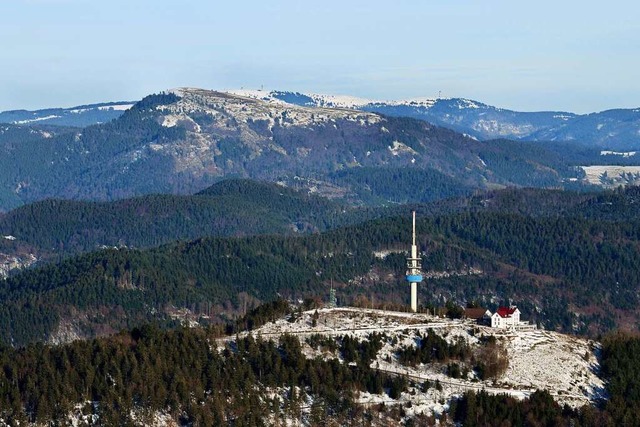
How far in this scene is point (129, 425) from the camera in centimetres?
14812

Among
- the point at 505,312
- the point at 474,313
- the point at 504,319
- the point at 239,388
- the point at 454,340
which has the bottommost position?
the point at 239,388

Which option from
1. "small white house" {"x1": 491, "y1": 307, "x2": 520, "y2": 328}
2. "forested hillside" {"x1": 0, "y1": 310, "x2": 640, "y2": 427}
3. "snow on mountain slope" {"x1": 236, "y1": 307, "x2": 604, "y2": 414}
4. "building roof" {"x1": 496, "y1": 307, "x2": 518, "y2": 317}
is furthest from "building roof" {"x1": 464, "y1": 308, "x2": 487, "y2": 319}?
"forested hillside" {"x1": 0, "y1": 310, "x2": 640, "y2": 427}

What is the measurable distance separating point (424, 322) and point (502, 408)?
23.2 meters

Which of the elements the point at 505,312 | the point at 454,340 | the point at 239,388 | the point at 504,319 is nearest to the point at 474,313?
the point at 505,312

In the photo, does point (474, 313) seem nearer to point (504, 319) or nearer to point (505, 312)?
point (505, 312)

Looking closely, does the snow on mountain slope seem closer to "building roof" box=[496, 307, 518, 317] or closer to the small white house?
the small white house

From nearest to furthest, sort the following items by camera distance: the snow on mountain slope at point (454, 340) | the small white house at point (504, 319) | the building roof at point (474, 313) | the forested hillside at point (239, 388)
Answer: the forested hillside at point (239, 388), the snow on mountain slope at point (454, 340), the small white house at point (504, 319), the building roof at point (474, 313)

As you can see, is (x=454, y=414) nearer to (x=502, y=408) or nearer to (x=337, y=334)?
(x=502, y=408)

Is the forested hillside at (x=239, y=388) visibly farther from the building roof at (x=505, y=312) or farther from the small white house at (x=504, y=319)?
the building roof at (x=505, y=312)

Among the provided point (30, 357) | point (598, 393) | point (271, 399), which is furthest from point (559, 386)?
point (30, 357)

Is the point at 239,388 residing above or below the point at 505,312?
below

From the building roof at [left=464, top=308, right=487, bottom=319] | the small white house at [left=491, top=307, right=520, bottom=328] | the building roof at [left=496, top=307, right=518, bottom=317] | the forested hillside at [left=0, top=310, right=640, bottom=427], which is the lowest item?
the forested hillside at [left=0, top=310, right=640, bottom=427]

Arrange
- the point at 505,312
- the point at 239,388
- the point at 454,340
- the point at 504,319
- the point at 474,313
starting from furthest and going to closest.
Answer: the point at 474,313
the point at 505,312
the point at 504,319
the point at 454,340
the point at 239,388

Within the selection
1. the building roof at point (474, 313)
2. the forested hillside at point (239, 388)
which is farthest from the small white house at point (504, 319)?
the forested hillside at point (239, 388)
